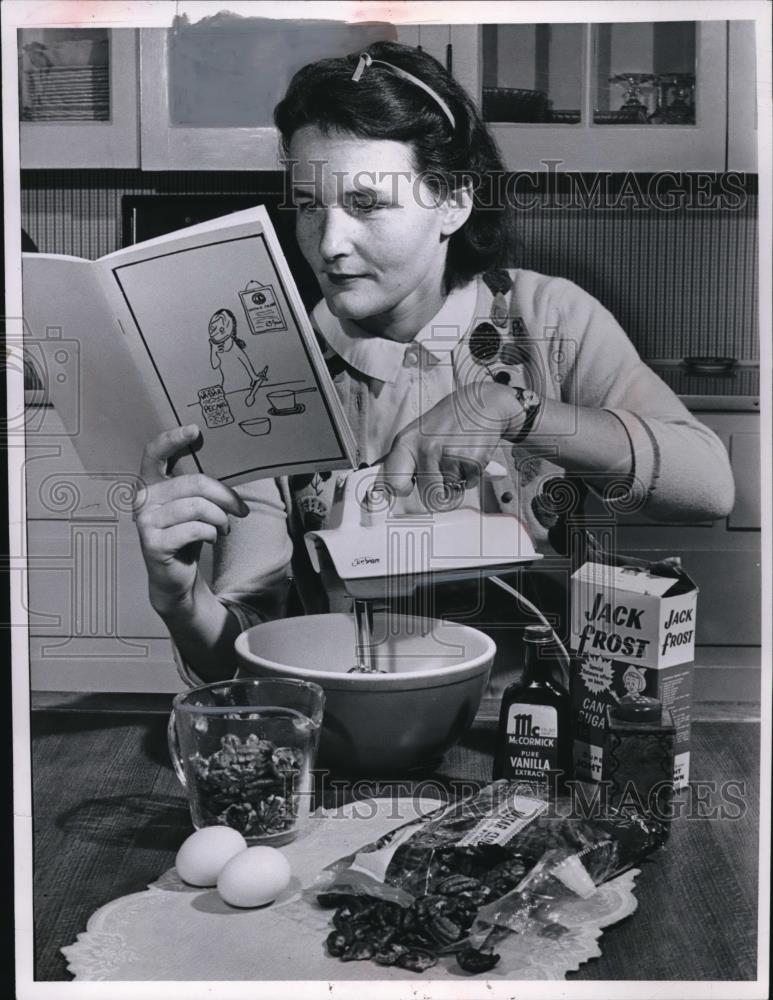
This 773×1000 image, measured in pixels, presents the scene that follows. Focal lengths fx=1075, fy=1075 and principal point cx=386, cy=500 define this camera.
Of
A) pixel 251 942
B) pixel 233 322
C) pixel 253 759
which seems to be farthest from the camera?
pixel 233 322

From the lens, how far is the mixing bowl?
1.02m

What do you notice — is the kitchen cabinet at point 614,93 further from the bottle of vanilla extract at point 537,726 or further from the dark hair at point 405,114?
the bottle of vanilla extract at point 537,726

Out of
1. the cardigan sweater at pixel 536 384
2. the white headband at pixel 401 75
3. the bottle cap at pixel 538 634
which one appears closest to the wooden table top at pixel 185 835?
the bottle cap at pixel 538 634

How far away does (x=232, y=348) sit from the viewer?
111 cm

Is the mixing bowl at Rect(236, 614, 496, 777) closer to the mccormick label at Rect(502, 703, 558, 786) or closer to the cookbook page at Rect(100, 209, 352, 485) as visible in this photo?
the mccormick label at Rect(502, 703, 558, 786)

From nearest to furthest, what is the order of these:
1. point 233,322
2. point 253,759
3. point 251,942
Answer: point 251,942, point 253,759, point 233,322

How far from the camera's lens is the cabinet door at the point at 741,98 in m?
1.09

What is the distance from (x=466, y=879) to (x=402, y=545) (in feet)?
1.15

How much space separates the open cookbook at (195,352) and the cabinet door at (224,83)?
78 millimetres

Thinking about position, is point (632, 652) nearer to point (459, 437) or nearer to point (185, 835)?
point (459, 437)

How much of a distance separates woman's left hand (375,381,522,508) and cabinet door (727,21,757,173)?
0.34m

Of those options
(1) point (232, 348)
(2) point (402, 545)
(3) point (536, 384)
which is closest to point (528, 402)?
(3) point (536, 384)

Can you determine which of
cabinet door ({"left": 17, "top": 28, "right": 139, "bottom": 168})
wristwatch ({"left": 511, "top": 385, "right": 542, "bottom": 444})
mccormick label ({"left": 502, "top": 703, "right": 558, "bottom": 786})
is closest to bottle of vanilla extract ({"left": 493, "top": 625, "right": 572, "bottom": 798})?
mccormick label ({"left": 502, "top": 703, "right": 558, "bottom": 786})

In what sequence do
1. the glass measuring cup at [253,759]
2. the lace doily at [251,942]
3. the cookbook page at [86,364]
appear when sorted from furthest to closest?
1. the cookbook page at [86,364]
2. the glass measuring cup at [253,759]
3. the lace doily at [251,942]
